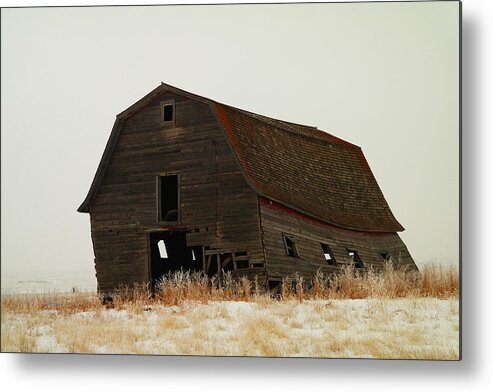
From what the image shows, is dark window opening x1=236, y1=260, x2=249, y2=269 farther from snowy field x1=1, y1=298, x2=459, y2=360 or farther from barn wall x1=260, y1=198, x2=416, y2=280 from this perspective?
snowy field x1=1, y1=298, x2=459, y2=360

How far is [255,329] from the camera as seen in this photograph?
11242 millimetres

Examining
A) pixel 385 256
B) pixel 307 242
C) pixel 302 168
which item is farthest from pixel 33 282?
pixel 385 256

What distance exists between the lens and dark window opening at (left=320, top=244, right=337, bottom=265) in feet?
42.4

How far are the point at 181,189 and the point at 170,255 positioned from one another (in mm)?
1404

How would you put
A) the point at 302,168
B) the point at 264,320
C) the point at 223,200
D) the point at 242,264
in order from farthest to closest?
the point at 302,168
the point at 223,200
the point at 242,264
the point at 264,320

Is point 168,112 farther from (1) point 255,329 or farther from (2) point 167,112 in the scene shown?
(1) point 255,329

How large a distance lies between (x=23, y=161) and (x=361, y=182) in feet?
15.0

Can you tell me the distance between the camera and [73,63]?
11.9 m

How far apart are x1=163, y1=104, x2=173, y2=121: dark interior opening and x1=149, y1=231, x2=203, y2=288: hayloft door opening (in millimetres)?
1692

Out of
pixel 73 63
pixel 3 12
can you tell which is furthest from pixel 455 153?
pixel 3 12

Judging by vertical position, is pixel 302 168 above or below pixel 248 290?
above

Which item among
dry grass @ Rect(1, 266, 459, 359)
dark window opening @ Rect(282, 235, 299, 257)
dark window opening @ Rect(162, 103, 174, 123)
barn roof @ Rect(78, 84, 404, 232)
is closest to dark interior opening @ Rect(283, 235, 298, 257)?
dark window opening @ Rect(282, 235, 299, 257)

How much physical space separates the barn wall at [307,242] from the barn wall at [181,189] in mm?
229

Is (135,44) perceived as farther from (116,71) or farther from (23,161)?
(23,161)
